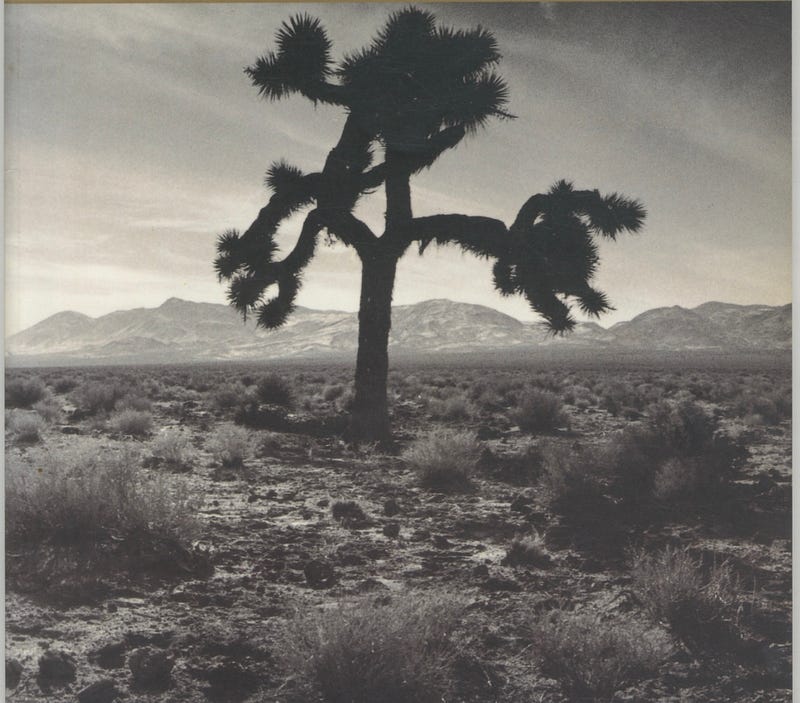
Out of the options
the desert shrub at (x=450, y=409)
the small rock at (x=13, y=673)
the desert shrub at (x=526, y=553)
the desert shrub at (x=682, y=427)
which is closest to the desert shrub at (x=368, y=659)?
the desert shrub at (x=526, y=553)

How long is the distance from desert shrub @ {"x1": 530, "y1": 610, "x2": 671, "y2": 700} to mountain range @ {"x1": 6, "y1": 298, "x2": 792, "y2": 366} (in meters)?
3.13

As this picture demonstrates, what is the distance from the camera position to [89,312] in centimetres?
654

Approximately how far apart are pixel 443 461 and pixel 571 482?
4.53ft

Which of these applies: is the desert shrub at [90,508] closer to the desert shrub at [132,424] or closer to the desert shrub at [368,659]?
the desert shrub at [368,659]

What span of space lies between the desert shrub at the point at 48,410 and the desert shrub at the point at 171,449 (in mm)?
1381

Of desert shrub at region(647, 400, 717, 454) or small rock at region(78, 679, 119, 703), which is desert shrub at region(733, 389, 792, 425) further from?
small rock at region(78, 679, 119, 703)

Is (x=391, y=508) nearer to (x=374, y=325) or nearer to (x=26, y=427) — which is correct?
(x=374, y=325)

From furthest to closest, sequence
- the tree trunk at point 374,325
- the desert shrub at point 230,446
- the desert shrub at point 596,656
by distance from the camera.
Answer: the tree trunk at point 374,325, the desert shrub at point 230,446, the desert shrub at point 596,656

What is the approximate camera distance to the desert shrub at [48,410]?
724 cm

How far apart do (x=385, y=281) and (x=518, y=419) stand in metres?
3.08


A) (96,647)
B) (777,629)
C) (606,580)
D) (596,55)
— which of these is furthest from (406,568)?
(596,55)

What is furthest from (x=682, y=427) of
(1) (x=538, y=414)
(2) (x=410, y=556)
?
(2) (x=410, y=556)

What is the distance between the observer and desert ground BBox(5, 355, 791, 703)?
4090 millimetres

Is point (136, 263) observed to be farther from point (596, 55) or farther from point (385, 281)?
point (596, 55)
